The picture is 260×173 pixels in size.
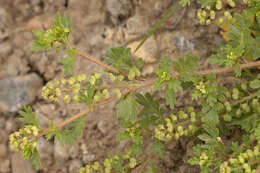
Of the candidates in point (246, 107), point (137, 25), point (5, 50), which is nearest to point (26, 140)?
point (246, 107)

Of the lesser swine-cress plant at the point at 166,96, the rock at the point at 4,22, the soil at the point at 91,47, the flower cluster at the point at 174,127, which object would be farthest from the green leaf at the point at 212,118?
the rock at the point at 4,22

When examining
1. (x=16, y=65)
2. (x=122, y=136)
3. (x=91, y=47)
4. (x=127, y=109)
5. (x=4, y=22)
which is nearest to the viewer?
(x=127, y=109)

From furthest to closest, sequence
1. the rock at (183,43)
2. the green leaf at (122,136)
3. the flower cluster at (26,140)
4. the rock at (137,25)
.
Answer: the rock at (137,25), the rock at (183,43), the green leaf at (122,136), the flower cluster at (26,140)

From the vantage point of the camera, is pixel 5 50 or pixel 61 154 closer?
pixel 61 154

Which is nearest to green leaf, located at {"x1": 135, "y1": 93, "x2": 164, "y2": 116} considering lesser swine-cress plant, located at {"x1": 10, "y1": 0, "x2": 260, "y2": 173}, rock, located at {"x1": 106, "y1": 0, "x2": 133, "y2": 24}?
lesser swine-cress plant, located at {"x1": 10, "y1": 0, "x2": 260, "y2": 173}

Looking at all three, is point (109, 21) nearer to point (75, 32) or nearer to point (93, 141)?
point (75, 32)

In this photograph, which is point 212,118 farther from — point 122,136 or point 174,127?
point 122,136

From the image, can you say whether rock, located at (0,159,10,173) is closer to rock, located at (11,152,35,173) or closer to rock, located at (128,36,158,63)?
rock, located at (11,152,35,173)

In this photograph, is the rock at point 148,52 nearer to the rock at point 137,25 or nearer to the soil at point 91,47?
the soil at point 91,47
